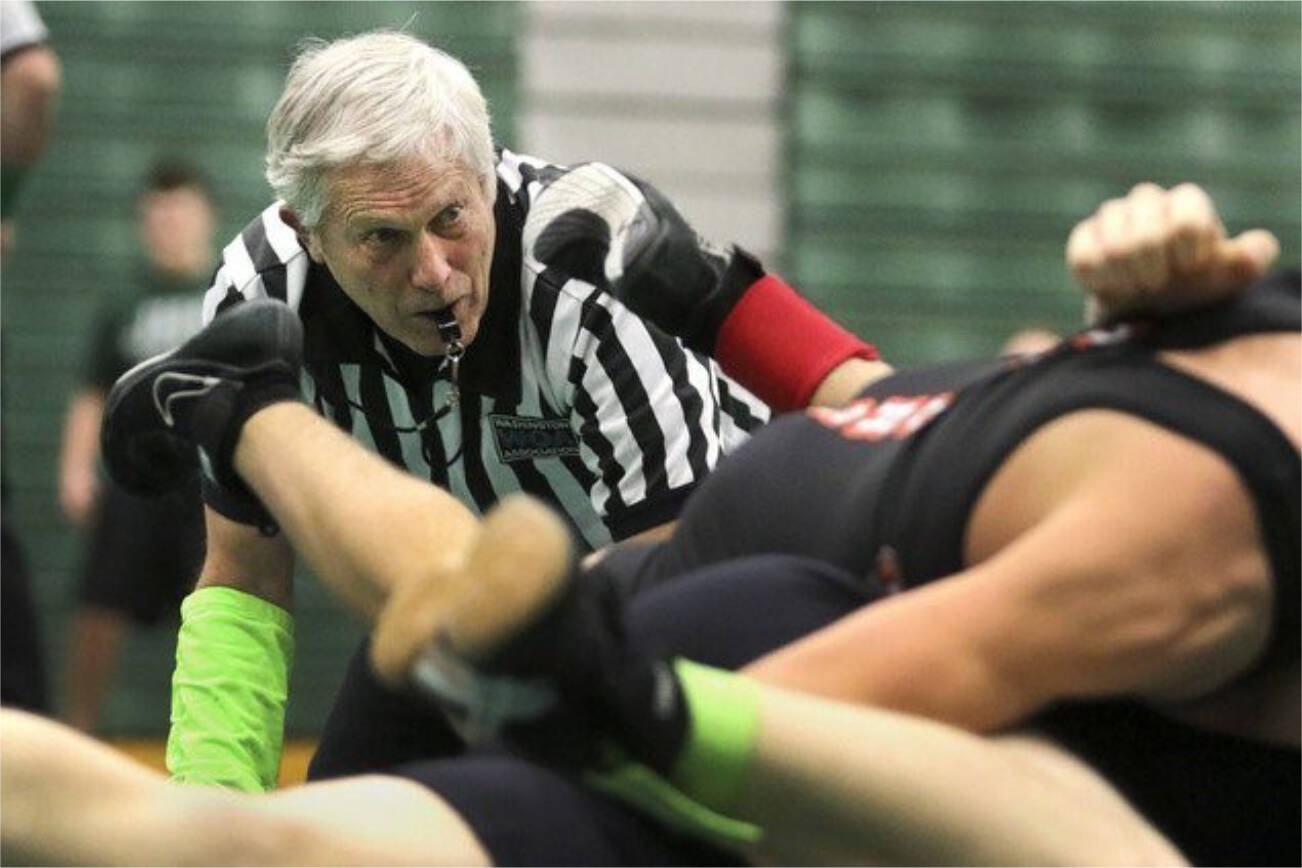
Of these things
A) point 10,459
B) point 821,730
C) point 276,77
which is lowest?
point 10,459

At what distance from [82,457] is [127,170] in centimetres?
96

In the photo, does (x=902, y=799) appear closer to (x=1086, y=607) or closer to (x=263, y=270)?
(x=1086, y=607)

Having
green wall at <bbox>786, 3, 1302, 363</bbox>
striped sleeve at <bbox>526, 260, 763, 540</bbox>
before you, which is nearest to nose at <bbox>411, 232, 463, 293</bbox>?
striped sleeve at <bbox>526, 260, 763, 540</bbox>

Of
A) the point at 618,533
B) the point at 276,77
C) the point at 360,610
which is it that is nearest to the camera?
the point at 360,610

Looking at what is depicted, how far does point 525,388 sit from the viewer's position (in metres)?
3.36

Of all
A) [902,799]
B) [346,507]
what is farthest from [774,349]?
[902,799]

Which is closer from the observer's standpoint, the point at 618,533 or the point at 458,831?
the point at 458,831

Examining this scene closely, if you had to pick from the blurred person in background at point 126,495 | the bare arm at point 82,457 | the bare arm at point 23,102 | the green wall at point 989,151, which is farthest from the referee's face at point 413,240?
the green wall at point 989,151

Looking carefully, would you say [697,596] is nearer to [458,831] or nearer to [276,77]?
[458,831]

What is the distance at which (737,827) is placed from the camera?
2232 mm

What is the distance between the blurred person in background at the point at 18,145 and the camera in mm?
3852

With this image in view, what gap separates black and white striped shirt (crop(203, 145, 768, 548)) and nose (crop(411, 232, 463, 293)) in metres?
0.08

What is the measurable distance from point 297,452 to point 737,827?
→ 63 centimetres

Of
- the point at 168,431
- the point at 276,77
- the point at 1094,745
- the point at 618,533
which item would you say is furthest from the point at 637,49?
the point at 1094,745
